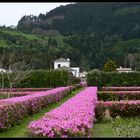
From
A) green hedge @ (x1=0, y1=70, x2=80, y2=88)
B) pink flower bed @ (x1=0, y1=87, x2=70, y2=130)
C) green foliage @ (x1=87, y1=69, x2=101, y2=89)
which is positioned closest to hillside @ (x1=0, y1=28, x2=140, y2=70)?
green foliage @ (x1=87, y1=69, x2=101, y2=89)

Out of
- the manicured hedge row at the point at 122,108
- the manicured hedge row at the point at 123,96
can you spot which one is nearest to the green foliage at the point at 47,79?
the manicured hedge row at the point at 123,96

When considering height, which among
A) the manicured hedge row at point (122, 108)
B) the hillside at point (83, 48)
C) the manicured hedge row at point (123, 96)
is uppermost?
the hillside at point (83, 48)

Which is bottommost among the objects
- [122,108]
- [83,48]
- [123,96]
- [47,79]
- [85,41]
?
[123,96]

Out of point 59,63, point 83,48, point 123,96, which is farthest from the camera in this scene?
point 83,48

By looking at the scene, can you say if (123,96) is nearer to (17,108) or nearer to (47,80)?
(17,108)

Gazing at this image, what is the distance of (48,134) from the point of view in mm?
7914

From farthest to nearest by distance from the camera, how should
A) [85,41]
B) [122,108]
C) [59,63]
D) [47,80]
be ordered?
[85,41], [59,63], [47,80], [122,108]

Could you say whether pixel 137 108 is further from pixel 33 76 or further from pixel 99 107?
pixel 33 76

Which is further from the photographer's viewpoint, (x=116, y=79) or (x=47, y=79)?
(x=116, y=79)

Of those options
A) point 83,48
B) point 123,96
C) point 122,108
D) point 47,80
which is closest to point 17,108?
point 122,108

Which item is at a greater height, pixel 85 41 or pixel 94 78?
pixel 85 41

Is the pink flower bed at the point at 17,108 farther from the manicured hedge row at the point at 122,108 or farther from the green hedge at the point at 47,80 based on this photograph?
the green hedge at the point at 47,80

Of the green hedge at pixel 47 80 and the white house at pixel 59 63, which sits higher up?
the white house at pixel 59 63

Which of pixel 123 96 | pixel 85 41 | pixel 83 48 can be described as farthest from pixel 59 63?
pixel 123 96
